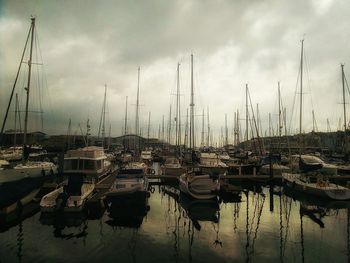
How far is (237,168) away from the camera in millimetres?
44000

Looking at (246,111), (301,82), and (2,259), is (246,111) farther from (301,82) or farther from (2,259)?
(2,259)

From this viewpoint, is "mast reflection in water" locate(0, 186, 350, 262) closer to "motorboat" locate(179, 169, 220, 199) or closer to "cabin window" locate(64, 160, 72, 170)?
"motorboat" locate(179, 169, 220, 199)

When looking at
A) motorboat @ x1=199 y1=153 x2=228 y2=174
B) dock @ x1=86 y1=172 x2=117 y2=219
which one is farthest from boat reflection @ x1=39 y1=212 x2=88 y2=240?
motorboat @ x1=199 y1=153 x2=228 y2=174

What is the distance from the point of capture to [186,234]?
18812mm

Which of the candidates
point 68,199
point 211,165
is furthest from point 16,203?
point 211,165

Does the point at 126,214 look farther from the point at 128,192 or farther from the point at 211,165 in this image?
the point at 211,165

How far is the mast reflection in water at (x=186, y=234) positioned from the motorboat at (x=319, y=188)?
3.15 ft

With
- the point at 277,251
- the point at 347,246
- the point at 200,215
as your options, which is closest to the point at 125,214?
the point at 200,215

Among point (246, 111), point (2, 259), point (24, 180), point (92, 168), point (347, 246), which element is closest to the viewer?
point (2, 259)

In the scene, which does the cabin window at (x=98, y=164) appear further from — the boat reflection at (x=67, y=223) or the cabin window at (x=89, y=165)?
the boat reflection at (x=67, y=223)

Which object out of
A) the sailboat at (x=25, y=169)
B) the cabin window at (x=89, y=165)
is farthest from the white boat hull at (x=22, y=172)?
the cabin window at (x=89, y=165)

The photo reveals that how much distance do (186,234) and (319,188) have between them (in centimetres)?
1791

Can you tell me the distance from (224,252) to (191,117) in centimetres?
3073

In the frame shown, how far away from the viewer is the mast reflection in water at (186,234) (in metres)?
15.1
